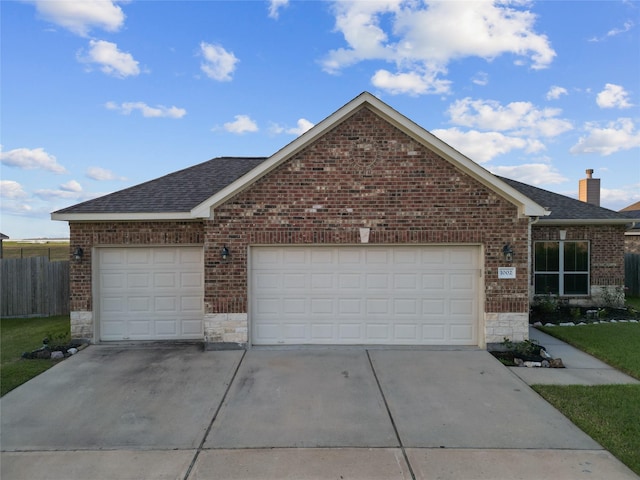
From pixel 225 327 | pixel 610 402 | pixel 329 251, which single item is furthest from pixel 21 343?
pixel 610 402

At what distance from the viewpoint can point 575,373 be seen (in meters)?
6.88

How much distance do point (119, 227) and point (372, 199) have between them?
5740mm

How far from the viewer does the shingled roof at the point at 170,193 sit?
8.59 meters

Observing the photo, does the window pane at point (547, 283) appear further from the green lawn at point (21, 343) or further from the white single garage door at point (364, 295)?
the green lawn at point (21, 343)

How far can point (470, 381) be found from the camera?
6.49 m

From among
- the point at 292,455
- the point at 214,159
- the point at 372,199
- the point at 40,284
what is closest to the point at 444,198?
the point at 372,199

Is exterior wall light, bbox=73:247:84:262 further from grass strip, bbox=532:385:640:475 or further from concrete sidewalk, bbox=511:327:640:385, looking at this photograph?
grass strip, bbox=532:385:640:475

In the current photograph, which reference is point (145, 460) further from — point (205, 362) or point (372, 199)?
point (372, 199)

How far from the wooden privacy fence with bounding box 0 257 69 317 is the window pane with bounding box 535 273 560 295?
15221mm

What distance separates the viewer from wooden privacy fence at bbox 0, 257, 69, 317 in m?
11.7

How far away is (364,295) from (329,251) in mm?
1230

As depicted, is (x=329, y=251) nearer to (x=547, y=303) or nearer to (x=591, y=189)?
(x=547, y=303)

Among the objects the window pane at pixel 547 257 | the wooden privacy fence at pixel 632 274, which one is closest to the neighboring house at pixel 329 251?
the window pane at pixel 547 257

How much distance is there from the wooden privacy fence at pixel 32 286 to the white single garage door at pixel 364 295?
7610 mm
